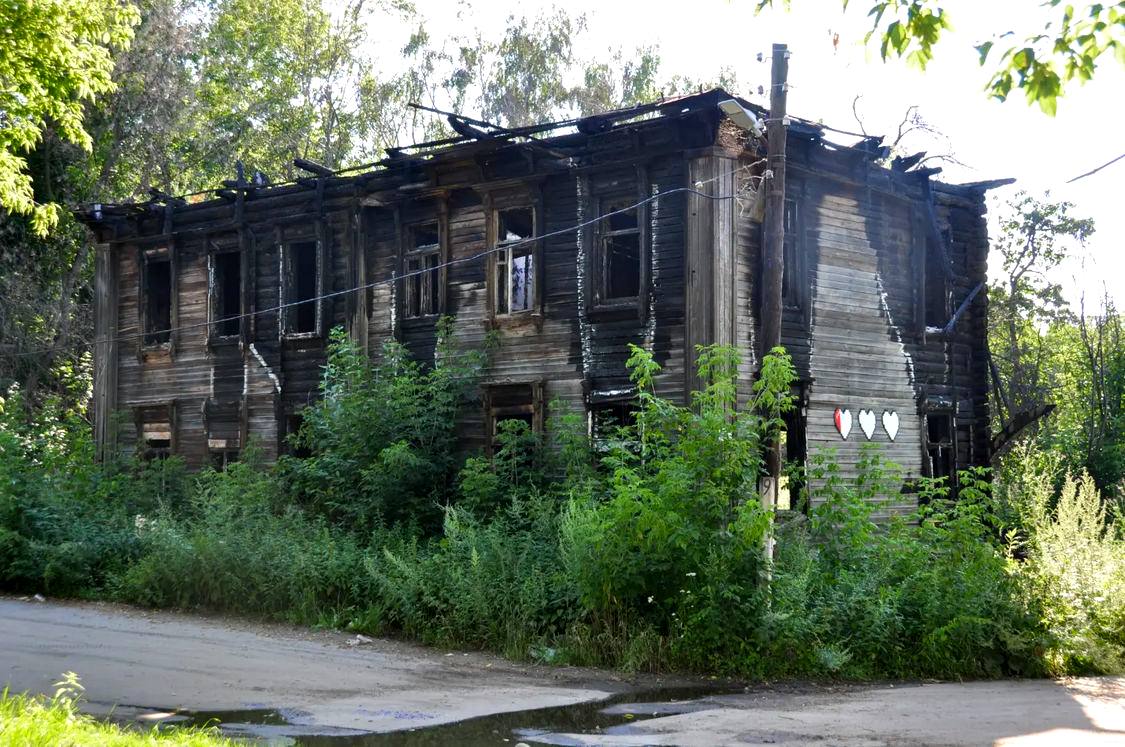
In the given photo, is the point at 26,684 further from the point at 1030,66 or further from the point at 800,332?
the point at 800,332

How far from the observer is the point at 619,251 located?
64.1 ft

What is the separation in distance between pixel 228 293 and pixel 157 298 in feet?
6.87

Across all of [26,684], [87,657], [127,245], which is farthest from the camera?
[127,245]

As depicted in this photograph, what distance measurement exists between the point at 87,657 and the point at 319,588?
3.89m

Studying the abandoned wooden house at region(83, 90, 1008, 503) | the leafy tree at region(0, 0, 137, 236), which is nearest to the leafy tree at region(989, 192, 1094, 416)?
the abandoned wooden house at region(83, 90, 1008, 503)

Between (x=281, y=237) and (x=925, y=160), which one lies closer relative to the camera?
(x=925, y=160)

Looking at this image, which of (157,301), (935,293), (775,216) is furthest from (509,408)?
(157,301)

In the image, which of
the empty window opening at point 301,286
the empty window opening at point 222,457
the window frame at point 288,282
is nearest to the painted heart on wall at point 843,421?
the window frame at point 288,282

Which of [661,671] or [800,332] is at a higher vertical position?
[800,332]

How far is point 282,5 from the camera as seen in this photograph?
38.5 meters

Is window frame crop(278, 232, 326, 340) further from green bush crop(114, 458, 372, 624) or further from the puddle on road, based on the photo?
the puddle on road

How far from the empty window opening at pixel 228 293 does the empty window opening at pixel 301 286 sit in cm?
126

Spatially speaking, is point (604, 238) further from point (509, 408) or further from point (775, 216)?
Answer: point (775, 216)

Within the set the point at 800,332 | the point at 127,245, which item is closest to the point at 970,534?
the point at 800,332
